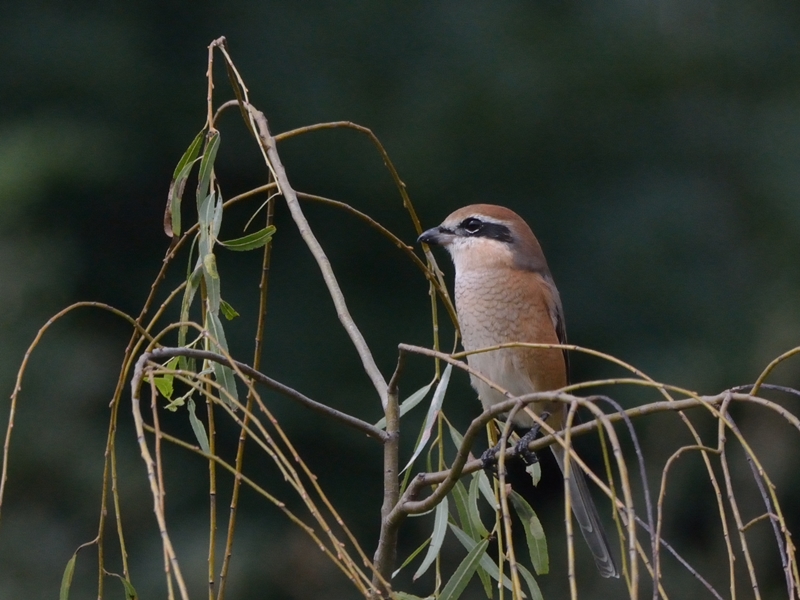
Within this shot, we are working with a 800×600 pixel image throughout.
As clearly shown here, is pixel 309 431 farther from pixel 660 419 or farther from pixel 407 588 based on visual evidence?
pixel 660 419

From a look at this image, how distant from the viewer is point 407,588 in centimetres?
423

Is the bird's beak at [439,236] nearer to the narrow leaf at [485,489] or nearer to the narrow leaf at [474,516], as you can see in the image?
the narrow leaf at [485,489]

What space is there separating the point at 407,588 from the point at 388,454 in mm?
3061

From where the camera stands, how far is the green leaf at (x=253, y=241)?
1323mm

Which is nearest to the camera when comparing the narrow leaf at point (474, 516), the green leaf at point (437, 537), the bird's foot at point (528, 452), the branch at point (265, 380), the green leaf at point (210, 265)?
the branch at point (265, 380)

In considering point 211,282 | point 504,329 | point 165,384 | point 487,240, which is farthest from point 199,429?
point 487,240

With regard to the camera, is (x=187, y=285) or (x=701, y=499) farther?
(x=701, y=499)

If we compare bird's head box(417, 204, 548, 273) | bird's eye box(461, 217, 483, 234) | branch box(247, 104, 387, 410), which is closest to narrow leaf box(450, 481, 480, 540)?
branch box(247, 104, 387, 410)

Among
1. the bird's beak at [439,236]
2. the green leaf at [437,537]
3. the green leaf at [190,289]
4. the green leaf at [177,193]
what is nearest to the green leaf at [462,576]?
the green leaf at [437,537]

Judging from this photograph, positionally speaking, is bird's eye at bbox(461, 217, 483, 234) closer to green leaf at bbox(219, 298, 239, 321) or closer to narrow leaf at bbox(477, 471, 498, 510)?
narrow leaf at bbox(477, 471, 498, 510)

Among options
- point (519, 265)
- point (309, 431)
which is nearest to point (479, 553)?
point (519, 265)

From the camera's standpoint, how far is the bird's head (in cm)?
232

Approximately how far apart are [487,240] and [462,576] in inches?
44.2

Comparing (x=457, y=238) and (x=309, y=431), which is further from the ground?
(x=457, y=238)
